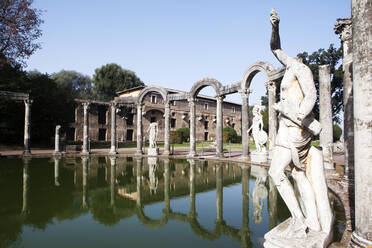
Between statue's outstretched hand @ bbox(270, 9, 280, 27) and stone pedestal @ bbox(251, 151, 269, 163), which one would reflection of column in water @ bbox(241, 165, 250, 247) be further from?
stone pedestal @ bbox(251, 151, 269, 163)

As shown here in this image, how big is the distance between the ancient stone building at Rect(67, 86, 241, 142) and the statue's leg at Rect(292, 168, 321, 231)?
27.2 metres

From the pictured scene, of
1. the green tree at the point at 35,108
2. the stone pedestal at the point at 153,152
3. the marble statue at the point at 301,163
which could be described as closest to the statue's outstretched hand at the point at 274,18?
the marble statue at the point at 301,163

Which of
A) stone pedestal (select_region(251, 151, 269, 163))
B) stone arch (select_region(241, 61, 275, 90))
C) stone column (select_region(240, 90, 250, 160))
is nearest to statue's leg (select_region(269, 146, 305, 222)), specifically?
stone pedestal (select_region(251, 151, 269, 163))

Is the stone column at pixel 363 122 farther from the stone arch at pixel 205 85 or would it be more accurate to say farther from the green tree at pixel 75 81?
the green tree at pixel 75 81

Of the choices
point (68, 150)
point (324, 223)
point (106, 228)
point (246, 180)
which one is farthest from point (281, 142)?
point (68, 150)

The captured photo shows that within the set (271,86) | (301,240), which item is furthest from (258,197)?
(271,86)

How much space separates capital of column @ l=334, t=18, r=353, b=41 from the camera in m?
6.91

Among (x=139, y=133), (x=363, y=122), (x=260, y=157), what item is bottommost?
(x=260, y=157)

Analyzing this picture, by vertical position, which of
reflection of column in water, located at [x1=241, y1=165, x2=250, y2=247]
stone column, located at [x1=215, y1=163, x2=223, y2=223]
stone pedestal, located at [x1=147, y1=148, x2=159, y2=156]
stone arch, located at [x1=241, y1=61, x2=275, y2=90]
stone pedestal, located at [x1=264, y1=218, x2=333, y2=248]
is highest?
stone arch, located at [x1=241, y1=61, x2=275, y2=90]

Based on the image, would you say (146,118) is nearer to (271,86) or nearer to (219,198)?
(271,86)

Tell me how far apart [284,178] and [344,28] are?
245 inches

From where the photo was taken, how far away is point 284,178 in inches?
127

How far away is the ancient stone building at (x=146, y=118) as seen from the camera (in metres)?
33.6

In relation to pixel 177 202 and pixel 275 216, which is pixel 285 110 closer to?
pixel 275 216
